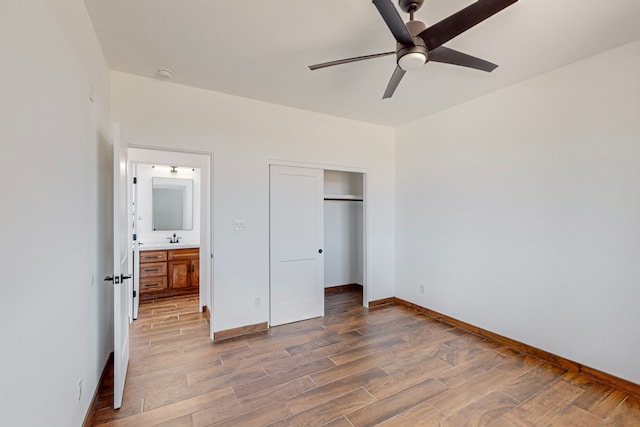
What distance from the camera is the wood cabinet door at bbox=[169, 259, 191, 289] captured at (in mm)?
4855

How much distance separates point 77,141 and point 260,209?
6.63 feet

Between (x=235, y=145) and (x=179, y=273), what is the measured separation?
2712 millimetres

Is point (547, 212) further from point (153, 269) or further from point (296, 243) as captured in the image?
point (153, 269)

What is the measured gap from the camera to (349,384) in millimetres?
2467

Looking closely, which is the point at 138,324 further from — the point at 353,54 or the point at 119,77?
the point at 353,54

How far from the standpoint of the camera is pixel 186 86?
3.16 m

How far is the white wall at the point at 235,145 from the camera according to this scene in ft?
9.80

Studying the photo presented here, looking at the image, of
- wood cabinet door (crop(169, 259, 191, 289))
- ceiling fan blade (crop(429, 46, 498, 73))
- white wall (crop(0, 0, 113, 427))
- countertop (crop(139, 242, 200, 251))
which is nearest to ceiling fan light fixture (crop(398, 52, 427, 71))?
ceiling fan blade (crop(429, 46, 498, 73))

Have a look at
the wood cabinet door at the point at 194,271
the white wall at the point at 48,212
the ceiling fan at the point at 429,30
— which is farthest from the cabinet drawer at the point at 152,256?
the ceiling fan at the point at 429,30

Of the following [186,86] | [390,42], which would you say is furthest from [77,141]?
[390,42]

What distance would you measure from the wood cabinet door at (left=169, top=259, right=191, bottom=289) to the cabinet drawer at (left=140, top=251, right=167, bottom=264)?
16 centimetres

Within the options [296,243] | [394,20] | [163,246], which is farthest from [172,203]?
[394,20]

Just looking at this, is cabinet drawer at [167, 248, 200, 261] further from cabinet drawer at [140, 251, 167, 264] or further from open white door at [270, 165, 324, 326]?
open white door at [270, 165, 324, 326]

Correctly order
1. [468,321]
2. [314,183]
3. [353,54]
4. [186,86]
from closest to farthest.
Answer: [353,54], [186,86], [468,321], [314,183]
